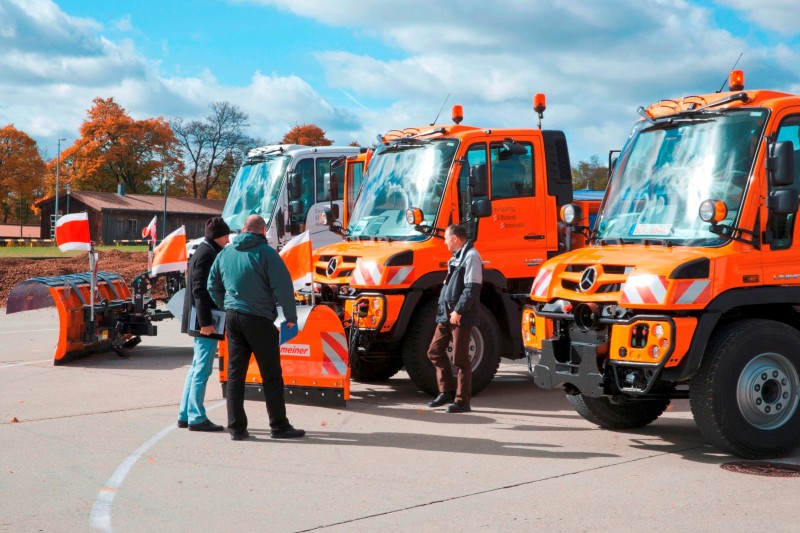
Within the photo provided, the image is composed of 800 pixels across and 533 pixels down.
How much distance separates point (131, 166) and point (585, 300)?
267ft

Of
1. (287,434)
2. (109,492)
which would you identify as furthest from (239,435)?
(109,492)

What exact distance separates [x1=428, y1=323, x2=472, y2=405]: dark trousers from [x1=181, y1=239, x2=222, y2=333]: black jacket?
92.5 inches

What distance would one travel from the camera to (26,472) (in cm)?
711

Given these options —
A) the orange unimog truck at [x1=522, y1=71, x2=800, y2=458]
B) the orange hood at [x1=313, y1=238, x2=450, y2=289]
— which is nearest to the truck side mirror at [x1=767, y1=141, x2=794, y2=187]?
the orange unimog truck at [x1=522, y1=71, x2=800, y2=458]

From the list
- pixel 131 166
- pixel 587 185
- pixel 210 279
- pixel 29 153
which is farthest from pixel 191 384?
pixel 131 166

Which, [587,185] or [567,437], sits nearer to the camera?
[567,437]

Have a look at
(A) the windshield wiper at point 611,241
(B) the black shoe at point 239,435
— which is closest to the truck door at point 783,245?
(A) the windshield wiper at point 611,241

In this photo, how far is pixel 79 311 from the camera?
44.0ft

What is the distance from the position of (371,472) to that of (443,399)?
3.00 m

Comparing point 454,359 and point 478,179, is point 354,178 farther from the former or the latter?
point 454,359

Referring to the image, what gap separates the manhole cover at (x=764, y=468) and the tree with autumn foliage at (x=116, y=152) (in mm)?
78586

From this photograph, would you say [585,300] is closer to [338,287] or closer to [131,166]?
[338,287]

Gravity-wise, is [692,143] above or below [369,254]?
above

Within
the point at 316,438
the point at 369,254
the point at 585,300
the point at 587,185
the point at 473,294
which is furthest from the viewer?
the point at 587,185
